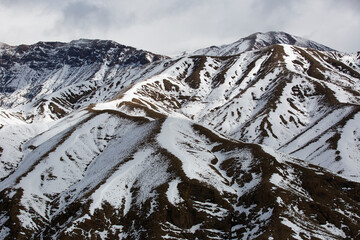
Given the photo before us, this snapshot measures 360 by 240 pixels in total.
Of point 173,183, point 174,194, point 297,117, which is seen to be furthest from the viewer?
point 297,117

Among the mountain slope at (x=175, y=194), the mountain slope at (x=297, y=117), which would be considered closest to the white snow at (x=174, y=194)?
the mountain slope at (x=175, y=194)

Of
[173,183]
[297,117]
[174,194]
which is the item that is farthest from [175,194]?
[297,117]

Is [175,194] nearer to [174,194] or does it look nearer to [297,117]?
[174,194]

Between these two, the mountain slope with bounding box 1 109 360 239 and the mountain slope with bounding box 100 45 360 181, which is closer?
the mountain slope with bounding box 1 109 360 239

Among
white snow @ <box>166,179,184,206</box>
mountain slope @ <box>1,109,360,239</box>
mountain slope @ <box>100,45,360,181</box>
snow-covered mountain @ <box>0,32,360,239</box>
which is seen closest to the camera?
mountain slope @ <box>1,109,360,239</box>

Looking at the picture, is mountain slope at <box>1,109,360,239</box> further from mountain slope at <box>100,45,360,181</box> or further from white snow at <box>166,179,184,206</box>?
mountain slope at <box>100,45,360,181</box>

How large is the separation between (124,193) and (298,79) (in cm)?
14752

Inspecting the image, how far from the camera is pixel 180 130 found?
9562cm

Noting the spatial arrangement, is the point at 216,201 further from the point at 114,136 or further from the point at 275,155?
the point at 114,136

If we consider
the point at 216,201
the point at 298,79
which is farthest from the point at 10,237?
the point at 298,79

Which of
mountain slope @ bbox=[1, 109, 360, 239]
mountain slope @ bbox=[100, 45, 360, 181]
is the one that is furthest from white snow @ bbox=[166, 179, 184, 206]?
mountain slope @ bbox=[100, 45, 360, 181]

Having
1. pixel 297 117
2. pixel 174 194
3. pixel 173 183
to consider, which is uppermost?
pixel 297 117

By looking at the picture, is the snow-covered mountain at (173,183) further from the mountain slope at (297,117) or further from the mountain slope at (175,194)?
the mountain slope at (297,117)

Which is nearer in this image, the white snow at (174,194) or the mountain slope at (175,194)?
the mountain slope at (175,194)
